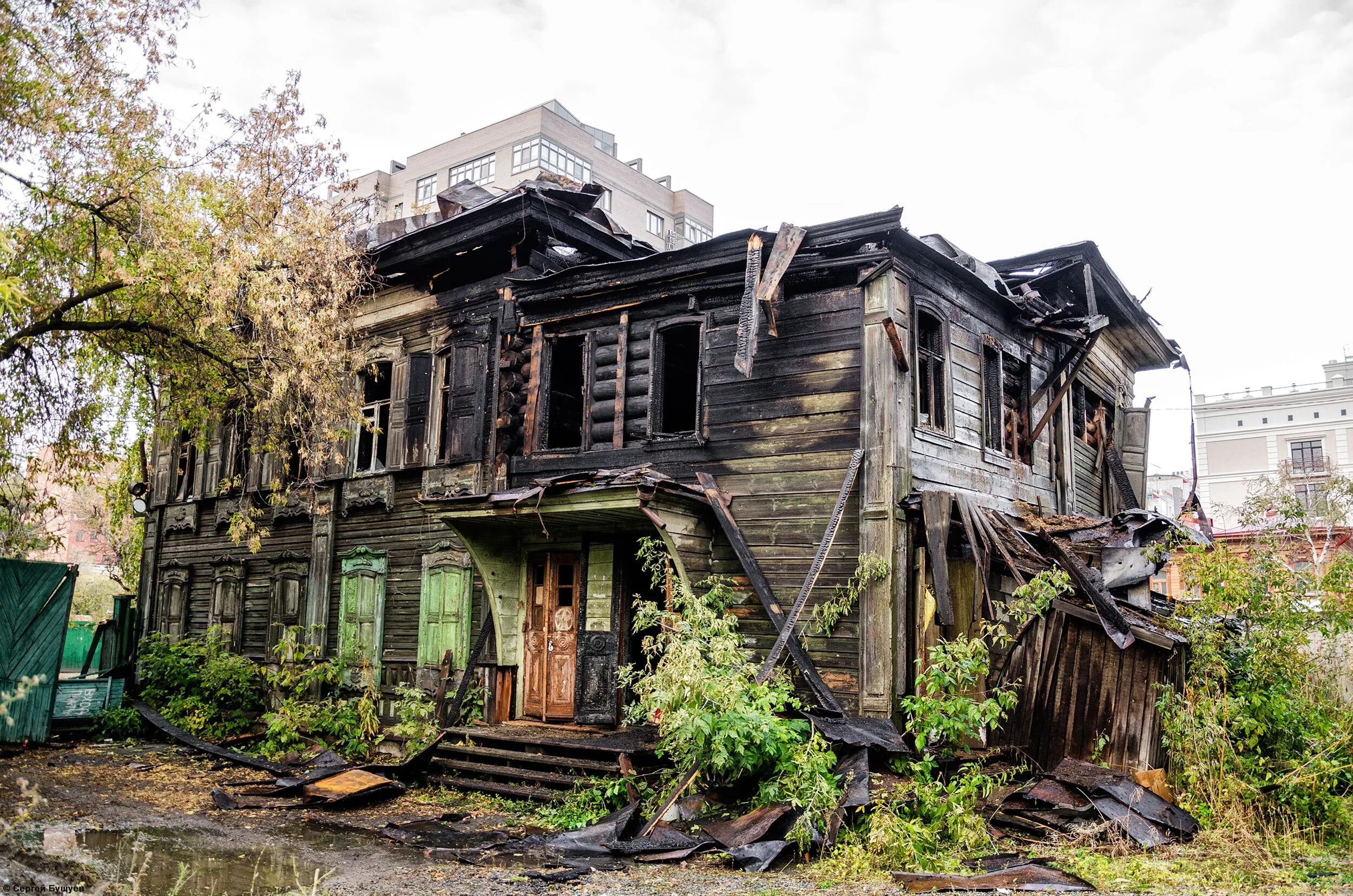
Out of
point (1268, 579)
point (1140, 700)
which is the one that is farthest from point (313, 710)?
point (1268, 579)

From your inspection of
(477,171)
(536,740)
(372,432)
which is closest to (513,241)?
(372,432)

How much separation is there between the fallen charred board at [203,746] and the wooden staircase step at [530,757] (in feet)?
7.44

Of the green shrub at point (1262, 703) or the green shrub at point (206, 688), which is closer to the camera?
the green shrub at point (1262, 703)

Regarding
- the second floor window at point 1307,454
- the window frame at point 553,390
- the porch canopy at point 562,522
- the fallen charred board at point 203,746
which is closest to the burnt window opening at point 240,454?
the fallen charred board at point 203,746

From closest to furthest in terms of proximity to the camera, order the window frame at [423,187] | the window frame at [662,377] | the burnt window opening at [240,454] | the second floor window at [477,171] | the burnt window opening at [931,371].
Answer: the burnt window opening at [931,371] → the window frame at [662,377] → the burnt window opening at [240,454] → the second floor window at [477,171] → the window frame at [423,187]

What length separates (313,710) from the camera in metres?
14.1

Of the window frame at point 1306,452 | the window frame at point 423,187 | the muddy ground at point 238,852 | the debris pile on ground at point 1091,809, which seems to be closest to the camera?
the muddy ground at point 238,852

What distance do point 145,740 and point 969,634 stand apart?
13.2m

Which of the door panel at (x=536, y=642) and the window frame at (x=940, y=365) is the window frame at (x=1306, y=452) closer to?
the window frame at (x=940, y=365)

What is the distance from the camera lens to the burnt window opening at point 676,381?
12.2 metres

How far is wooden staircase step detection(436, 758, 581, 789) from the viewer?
10.3 metres

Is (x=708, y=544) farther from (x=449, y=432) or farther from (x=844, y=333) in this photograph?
(x=449, y=432)

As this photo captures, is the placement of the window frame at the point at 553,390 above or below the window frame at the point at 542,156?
below

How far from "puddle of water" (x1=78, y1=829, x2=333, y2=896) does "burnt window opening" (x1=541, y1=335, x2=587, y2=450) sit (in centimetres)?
642
